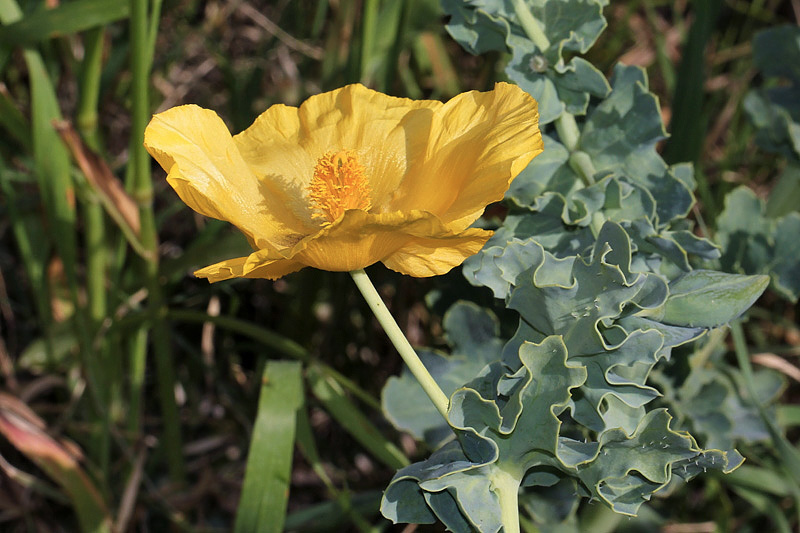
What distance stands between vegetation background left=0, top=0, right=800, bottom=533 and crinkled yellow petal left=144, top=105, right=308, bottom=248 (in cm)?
27

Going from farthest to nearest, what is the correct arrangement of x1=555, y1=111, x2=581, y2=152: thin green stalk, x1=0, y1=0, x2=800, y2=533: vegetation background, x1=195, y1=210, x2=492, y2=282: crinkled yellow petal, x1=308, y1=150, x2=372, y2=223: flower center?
x1=0, y1=0, x2=800, y2=533: vegetation background, x1=555, y1=111, x2=581, y2=152: thin green stalk, x1=308, y1=150, x2=372, y2=223: flower center, x1=195, y1=210, x2=492, y2=282: crinkled yellow petal

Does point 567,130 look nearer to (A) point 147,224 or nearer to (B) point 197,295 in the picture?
(A) point 147,224

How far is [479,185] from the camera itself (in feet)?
2.38

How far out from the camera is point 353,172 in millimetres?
820

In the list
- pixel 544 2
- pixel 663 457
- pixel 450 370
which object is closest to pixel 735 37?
pixel 544 2

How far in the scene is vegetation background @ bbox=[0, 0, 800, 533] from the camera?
1.19 m

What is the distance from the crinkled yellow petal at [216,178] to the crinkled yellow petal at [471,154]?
13 centimetres

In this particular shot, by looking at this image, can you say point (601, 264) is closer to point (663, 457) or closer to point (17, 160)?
point (663, 457)

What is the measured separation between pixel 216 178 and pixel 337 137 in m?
0.14

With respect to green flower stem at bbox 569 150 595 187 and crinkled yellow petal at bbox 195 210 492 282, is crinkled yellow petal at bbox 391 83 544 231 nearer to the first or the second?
crinkled yellow petal at bbox 195 210 492 282

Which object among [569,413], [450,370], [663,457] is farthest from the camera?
[450,370]

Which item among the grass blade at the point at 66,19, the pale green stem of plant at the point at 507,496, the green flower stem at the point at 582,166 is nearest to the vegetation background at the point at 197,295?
the grass blade at the point at 66,19

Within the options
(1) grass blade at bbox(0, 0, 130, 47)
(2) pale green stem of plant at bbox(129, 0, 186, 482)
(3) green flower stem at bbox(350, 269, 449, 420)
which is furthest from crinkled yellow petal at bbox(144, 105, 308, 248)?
(1) grass blade at bbox(0, 0, 130, 47)

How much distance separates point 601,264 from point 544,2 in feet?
1.07
